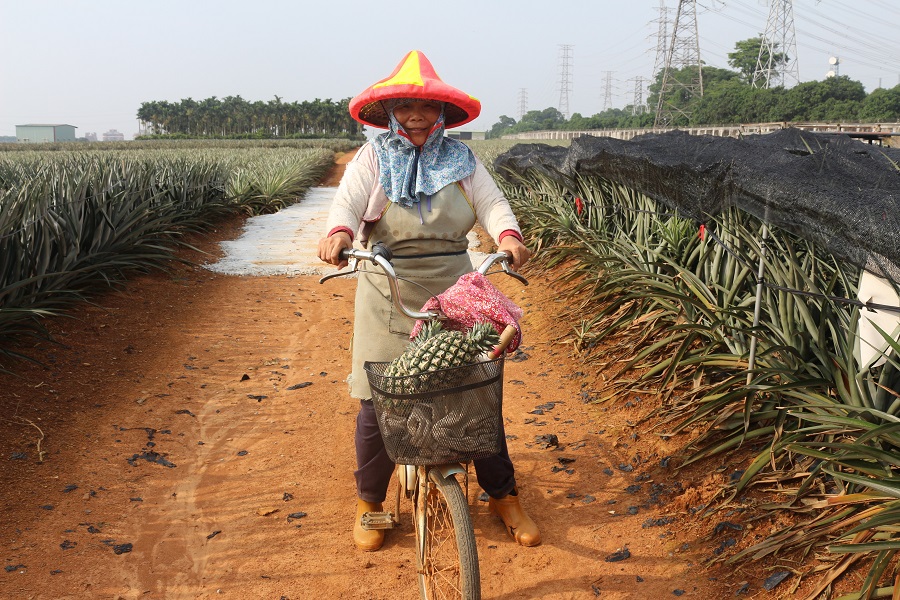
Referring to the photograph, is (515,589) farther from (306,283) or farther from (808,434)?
(306,283)

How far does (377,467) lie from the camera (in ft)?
10.5

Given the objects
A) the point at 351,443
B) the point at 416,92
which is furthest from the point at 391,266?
the point at 351,443

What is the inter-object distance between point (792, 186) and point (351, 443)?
8.66ft

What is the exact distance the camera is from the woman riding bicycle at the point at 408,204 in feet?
9.80

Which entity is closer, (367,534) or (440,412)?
(440,412)

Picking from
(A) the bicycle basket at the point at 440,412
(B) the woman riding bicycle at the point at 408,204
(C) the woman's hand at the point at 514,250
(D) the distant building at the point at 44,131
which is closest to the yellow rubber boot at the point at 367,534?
(B) the woman riding bicycle at the point at 408,204

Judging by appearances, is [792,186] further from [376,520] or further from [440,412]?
[376,520]

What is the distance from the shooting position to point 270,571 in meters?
3.12

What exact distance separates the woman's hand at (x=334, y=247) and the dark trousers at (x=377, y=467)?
2.24ft

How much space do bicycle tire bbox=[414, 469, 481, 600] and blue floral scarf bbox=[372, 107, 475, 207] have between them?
1070mm

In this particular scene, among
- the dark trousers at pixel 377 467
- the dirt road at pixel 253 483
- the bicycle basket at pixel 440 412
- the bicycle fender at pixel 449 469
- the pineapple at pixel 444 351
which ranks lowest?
the dirt road at pixel 253 483

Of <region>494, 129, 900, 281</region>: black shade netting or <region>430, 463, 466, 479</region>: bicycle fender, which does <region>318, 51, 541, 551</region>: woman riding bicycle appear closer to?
<region>430, 463, 466, 479</region>: bicycle fender

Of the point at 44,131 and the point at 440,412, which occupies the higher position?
the point at 44,131

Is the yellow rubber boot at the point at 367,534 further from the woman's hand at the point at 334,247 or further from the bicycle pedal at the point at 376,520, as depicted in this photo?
the woman's hand at the point at 334,247
